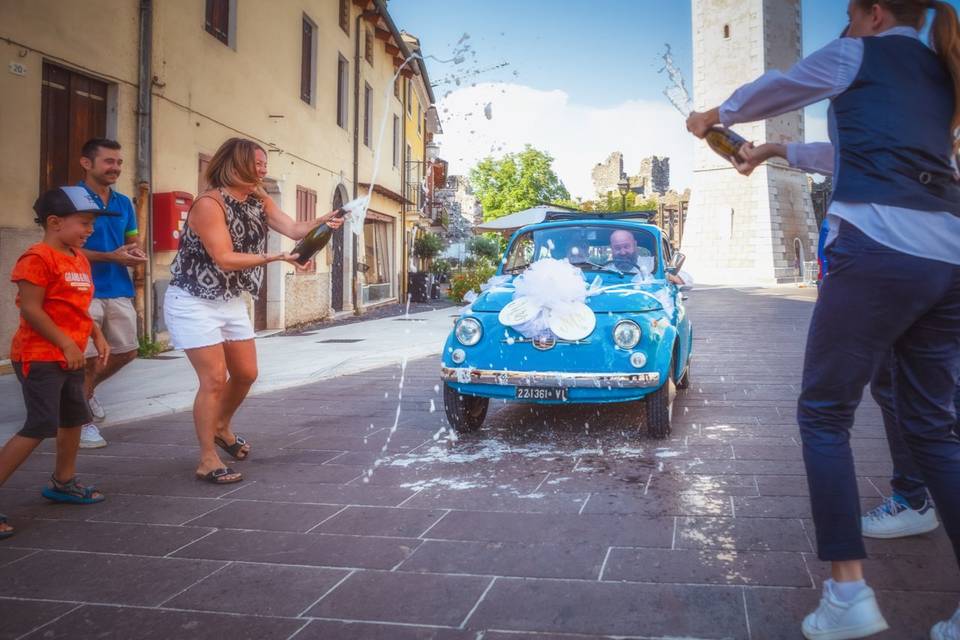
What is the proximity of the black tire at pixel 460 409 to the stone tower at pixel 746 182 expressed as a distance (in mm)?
41922

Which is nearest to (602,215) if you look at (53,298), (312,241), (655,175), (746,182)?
(312,241)

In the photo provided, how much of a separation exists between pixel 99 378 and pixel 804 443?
4.80 m

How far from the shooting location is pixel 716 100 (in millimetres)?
45219

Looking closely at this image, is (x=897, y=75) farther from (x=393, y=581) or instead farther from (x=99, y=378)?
(x=99, y=378)

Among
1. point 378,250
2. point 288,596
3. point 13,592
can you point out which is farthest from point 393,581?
point 378,250

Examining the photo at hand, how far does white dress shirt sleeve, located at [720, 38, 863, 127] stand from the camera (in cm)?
241

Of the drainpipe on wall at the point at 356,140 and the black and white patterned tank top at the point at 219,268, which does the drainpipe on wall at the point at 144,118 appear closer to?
the black and white patterned tank top at the point at 219,268

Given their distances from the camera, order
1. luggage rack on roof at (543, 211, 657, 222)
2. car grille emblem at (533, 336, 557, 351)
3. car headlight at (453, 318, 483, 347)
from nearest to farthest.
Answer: car grille emblem at (533, 336, 557, 351), car headlight at (453, 318, 483, 347), luggage rack on roof at (543, 211, 657, 222)

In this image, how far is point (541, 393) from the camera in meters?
5.46

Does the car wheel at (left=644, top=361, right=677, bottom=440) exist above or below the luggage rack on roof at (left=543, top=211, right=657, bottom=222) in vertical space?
below

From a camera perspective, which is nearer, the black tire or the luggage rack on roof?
the black tire

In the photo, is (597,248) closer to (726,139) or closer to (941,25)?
(726,139)

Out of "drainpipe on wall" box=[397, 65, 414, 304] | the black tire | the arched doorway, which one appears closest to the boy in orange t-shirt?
the black tire

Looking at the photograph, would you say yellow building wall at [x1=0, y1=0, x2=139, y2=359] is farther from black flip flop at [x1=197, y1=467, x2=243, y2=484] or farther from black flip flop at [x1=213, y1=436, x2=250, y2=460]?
black flip flop at [x1=197, y1=467, x2=243, y2=484]
